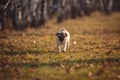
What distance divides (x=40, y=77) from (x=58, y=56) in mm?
3777

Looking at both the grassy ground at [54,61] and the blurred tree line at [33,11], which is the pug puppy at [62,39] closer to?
the grassy ground at [54,61]

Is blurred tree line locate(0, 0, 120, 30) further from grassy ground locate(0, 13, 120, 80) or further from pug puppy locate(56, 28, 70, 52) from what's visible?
pug puppy locate(56, 28, 70, 52)

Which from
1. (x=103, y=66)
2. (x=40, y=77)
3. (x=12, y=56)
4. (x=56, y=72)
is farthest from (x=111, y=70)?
(x=12, y=56)

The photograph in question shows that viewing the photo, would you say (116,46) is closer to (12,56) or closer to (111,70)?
(111,70)

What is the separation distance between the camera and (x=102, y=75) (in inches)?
515

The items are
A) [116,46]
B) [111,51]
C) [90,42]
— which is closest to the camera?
[111,51]

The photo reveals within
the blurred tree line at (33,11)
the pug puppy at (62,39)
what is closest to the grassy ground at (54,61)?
the pug puppy at (62,39)

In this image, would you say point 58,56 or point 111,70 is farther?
point 58,56

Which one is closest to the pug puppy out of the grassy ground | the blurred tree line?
the grassy ground

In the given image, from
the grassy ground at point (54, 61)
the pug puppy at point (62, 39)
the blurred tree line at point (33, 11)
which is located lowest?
the grassy ground at point (54, 61)

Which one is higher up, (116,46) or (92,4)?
(92,4)

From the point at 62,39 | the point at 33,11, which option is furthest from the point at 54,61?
the point at 33,11

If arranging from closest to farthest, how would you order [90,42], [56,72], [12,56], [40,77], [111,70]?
[40,77]
[56,72]
[111,70]
[12,56]
[90,42]

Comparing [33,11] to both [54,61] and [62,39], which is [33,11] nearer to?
[62,39]
